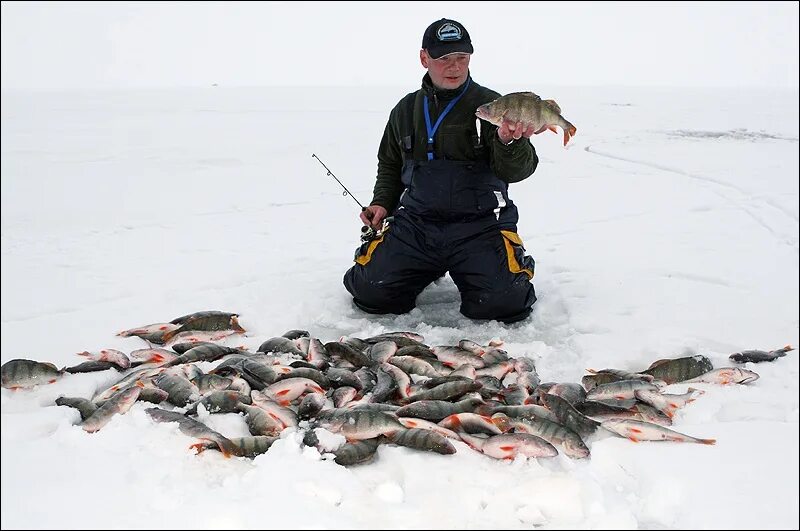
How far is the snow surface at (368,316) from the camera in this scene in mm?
2445

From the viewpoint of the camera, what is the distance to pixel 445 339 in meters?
4.25

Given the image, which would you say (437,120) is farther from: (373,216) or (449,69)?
(373,216)

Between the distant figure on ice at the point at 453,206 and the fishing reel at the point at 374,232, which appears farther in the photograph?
the fishing reel at the point at 374,232

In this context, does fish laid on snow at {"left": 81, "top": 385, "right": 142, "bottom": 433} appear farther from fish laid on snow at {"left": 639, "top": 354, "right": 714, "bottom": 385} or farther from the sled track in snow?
the sled track in snow

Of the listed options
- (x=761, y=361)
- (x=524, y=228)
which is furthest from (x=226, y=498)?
(x=524, y=228)

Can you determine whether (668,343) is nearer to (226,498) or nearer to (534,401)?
(534,401)

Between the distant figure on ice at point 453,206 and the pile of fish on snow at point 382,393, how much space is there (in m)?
0.54

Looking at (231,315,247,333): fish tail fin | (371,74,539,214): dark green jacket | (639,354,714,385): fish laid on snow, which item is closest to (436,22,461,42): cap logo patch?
(371,74,539,214): dark green jacket

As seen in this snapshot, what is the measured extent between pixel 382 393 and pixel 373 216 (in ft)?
5.81

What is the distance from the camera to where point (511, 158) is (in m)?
4.06

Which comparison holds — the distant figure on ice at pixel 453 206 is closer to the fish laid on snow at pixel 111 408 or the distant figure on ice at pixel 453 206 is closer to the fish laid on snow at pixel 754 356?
the fish laid on snow at pixel 754 356

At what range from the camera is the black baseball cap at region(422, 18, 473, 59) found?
168 inches

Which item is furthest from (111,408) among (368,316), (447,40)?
(447,40)

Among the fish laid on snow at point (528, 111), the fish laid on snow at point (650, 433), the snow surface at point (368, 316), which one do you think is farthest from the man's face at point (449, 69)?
the fish laid on snow at point (650, 433)
